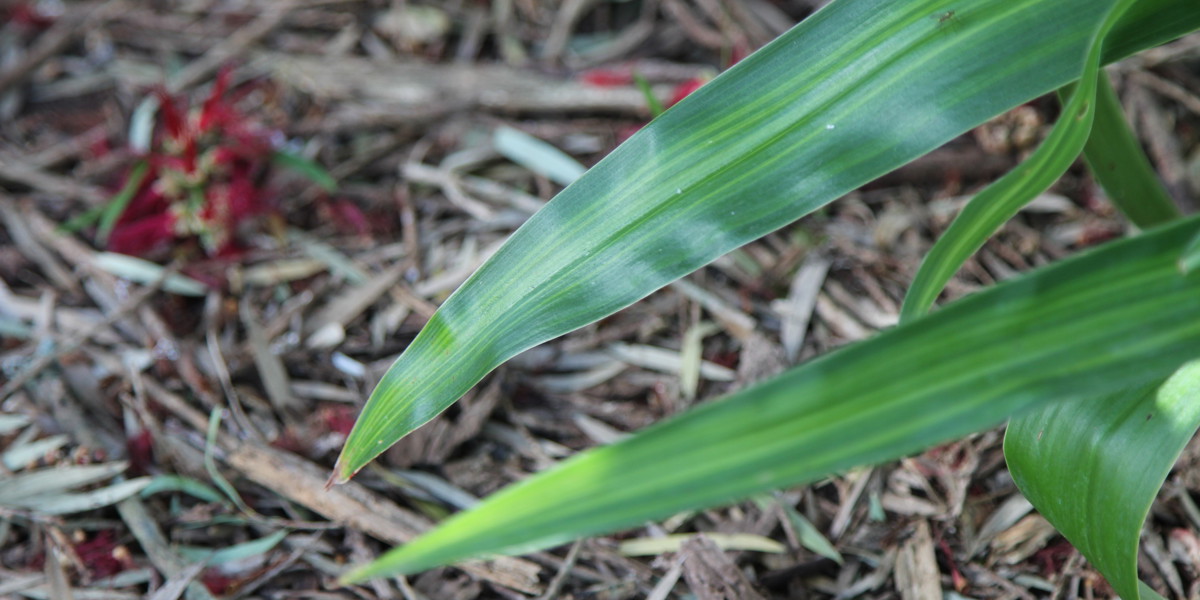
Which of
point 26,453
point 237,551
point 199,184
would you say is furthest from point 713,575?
point 199,184

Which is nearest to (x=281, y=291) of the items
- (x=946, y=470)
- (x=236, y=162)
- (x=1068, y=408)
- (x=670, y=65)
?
(x=236, y=162)

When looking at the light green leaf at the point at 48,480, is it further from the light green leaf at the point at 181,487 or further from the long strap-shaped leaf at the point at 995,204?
the long strap-shaped leaf at the point at 995,204

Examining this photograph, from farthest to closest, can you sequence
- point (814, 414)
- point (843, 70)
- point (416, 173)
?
point (416, 173) < point (843, 70) < point (814, 414)

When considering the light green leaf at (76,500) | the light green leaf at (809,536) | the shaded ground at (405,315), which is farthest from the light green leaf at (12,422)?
the light green leaf at (809,536)

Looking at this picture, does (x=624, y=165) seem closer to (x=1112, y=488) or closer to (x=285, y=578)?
(x=1112, y=488)

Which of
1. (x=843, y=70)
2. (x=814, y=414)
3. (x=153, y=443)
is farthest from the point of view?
(x=153, y=443)

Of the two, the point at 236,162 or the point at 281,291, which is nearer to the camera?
the point at 281,291

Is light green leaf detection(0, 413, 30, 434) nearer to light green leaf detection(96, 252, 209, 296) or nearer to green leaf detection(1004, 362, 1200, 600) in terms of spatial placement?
light green leaf detection(96, 252, 209, 296)
